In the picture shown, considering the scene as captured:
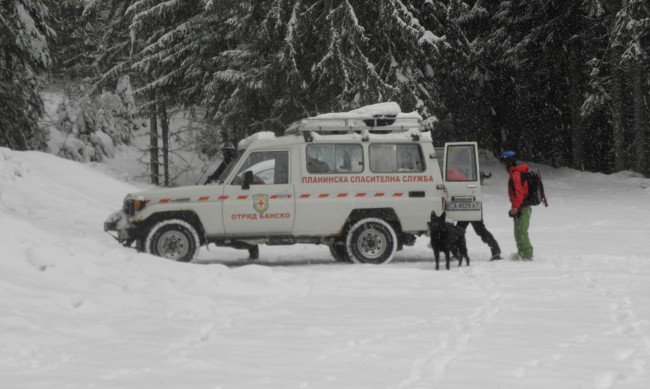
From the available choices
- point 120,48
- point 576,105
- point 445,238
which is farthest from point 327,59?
point 120,48

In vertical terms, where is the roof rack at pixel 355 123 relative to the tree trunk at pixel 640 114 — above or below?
below

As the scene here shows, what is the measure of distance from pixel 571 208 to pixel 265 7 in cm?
1083

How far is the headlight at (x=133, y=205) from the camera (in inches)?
524

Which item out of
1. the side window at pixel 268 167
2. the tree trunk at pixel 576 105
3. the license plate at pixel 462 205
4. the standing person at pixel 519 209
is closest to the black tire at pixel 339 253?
the side window at pixel 268 167

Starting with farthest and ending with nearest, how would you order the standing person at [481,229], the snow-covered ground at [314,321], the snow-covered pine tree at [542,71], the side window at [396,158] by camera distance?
the snow-covered pine tree at [542,71] < the standing person at [481,229] < the side window at [396,158] < the snow-covered ground at [314,321]

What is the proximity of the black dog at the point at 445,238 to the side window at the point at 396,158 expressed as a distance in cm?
124

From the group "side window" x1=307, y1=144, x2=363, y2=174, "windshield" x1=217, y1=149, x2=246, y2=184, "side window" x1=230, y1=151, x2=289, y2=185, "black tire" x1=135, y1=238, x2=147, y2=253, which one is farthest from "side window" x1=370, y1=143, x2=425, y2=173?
"black tire" x1=135, y1=238, x2=147, y2=253

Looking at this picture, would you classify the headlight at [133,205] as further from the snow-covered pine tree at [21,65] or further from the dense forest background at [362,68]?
the snow-covered pine tree at [21,65]

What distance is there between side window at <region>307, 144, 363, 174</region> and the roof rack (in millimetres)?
270

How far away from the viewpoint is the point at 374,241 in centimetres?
1371

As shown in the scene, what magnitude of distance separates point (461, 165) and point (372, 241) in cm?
195

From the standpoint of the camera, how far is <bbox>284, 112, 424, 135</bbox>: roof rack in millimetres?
13672

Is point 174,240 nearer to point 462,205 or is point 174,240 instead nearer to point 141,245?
point 141,245

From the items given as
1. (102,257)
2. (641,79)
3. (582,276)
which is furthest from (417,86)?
(102,257)
